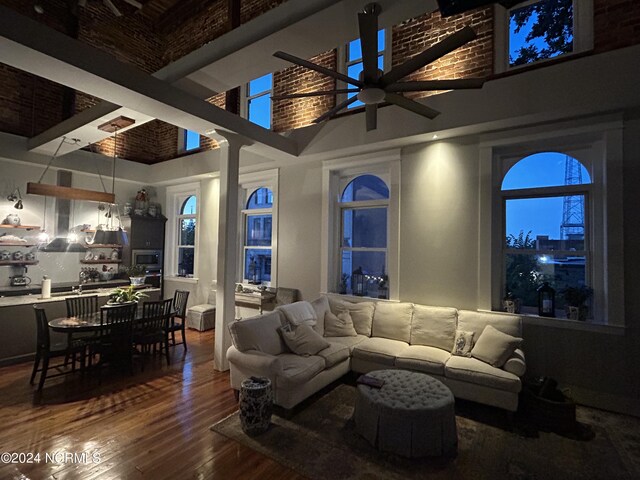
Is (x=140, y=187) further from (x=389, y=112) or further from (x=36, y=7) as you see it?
(x=389, y=112)

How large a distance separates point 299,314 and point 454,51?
13.7ft

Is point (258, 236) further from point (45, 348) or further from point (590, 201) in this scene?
point (590, 201)

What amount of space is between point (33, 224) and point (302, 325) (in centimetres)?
590

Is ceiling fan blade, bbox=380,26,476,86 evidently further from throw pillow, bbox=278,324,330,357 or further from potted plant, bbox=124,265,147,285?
potted plant, bbox=124,265,147,285

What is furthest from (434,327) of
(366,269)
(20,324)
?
(20,324)

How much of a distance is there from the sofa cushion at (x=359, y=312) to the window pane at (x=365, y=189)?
1754 mm

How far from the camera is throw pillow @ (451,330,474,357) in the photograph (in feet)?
12.2

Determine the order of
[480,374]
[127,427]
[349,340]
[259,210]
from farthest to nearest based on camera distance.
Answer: [259,210] < [349,340] < [480,374] < [127,427]

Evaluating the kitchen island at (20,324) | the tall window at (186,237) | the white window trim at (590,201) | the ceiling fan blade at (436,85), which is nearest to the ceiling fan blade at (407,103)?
the ceiling fan blade at (436,85)

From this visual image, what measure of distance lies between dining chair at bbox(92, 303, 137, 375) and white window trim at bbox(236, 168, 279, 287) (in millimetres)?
2486

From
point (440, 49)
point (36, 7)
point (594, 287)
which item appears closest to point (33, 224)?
point (36, 7)

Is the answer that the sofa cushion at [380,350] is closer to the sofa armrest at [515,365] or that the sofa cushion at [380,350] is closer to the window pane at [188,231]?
the sofa armrest at [515,365]

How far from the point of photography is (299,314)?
417 cm

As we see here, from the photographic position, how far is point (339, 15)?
2723 millimetres
